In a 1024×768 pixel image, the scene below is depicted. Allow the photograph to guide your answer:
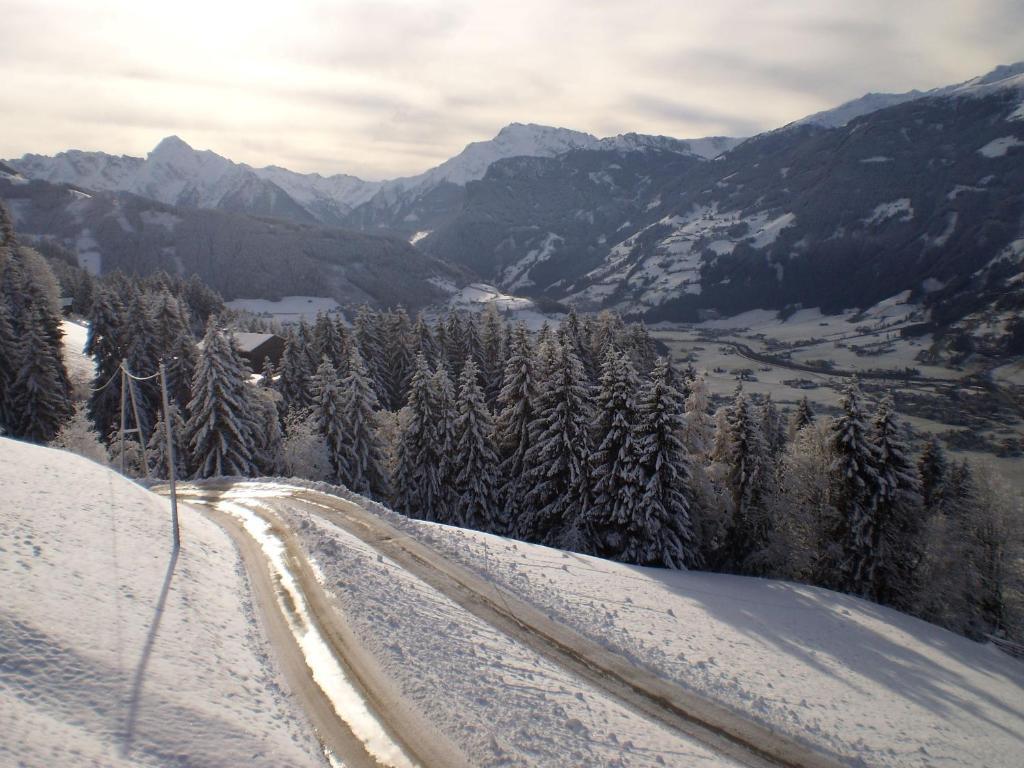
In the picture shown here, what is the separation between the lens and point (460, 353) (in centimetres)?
5759

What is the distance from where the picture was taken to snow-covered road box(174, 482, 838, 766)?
1106cm

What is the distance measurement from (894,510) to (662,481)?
11.7m

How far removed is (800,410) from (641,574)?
121 feet

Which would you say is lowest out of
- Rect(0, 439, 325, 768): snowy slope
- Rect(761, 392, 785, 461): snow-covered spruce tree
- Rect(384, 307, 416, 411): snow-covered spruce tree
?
Rect(0, 439, 325, 768): snowy slope

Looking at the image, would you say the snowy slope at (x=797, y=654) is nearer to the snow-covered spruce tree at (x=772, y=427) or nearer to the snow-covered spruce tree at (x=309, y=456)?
the snow-covered spruce tree at (x=309, y=456)

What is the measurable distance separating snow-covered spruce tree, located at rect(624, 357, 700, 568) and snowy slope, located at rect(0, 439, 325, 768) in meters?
19.4

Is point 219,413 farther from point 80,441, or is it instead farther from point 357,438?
point 80,441

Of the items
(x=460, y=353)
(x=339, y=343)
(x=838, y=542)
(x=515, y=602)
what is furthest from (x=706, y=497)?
(x=339, y=343)

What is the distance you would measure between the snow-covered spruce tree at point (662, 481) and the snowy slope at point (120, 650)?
63.6 feet

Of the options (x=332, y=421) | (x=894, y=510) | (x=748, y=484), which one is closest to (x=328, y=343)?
(x=332, y=421)

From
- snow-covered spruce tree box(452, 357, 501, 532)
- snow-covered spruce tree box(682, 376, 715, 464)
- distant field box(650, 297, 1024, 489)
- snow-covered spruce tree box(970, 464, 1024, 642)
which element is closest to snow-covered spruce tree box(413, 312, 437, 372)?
snow-covered spruce tree box(452, 357, 501, 532)

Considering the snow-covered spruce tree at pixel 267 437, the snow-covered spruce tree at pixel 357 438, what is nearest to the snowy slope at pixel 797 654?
the snow-covered spruce tree at pixel 357 438

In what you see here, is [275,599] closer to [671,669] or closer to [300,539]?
[300,539]

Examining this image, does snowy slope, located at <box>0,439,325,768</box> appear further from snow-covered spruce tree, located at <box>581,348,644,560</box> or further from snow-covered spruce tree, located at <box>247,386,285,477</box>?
snow-covered spruce tree, located at <box>247,386,285,477</box>
